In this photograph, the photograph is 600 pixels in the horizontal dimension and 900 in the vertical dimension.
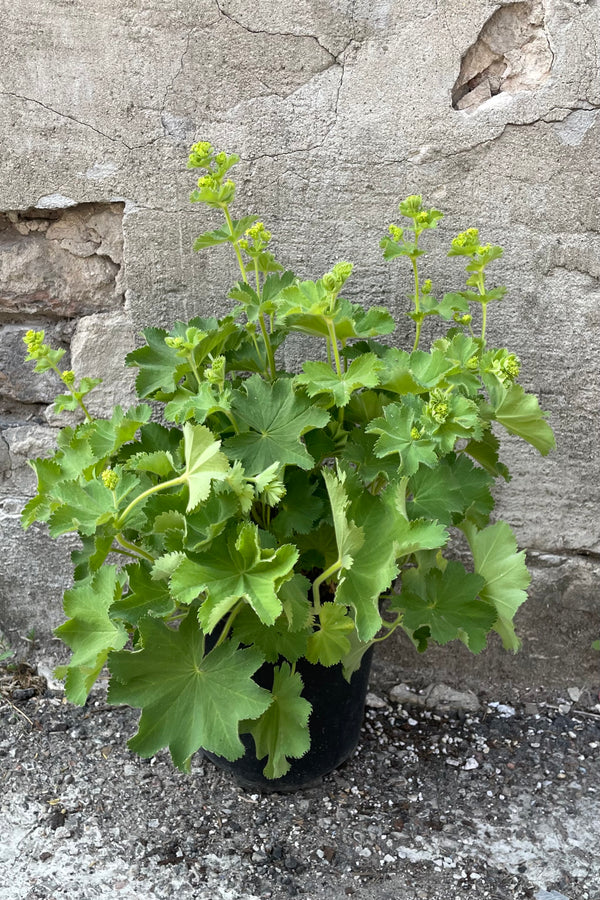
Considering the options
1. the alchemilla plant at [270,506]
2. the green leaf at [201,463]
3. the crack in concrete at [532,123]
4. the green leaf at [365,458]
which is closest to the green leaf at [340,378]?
the alchemilla plant at [270,506]

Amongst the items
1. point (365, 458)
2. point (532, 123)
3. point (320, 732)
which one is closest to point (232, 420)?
point (365, 458)

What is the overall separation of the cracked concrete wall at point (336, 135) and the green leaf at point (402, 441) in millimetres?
604

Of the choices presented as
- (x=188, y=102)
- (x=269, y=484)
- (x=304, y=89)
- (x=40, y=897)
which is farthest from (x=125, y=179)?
(x=40, y=897)

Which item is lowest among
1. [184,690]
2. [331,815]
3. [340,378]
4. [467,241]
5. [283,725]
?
[331,815]

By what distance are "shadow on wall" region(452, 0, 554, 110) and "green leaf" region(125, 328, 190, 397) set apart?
964mm

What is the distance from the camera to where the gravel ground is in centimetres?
166

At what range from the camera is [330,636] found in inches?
61.7

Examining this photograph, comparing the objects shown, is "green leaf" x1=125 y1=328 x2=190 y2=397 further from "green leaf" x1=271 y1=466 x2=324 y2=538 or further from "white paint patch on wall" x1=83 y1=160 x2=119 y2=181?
"white paint patch on wall" x1=83 y1=160 x2=119 y2=181

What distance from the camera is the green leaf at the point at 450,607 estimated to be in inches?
63.0

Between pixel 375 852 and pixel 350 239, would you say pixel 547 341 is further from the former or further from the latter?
pixel 375 852

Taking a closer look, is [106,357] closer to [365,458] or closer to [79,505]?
[79,505]

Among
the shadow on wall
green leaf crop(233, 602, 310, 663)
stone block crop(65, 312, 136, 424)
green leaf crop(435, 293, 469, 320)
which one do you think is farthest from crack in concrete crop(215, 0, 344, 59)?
green leaf crop(233, 602, 310, 663)

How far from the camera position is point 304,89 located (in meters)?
1.92

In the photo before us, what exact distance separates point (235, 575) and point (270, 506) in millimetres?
195
